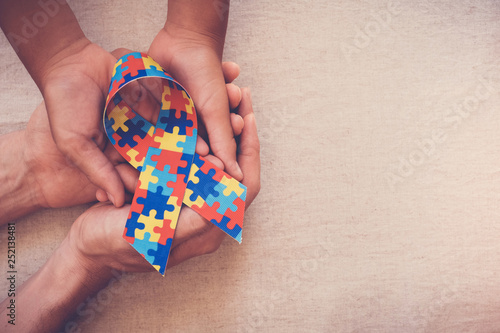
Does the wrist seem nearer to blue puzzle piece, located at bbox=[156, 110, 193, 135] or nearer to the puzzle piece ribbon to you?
the puzzle piece ribbon

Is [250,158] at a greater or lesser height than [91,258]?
greater

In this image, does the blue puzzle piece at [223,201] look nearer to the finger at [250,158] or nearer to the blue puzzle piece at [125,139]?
the finger at [250,158]

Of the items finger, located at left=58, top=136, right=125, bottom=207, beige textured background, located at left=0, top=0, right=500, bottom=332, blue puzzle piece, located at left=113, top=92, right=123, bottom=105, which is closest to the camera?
finger, located at left=58, top=136, right=125, bottom=207

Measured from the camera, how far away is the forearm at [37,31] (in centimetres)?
96

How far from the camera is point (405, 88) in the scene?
3.83 feet

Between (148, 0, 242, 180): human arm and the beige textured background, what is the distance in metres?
0.15

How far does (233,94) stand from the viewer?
997 mm

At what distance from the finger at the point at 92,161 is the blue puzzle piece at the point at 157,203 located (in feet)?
0.23

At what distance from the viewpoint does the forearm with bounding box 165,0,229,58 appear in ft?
3.33

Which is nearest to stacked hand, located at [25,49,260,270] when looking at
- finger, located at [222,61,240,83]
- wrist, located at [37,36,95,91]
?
finger, located at [222,61,240,83]

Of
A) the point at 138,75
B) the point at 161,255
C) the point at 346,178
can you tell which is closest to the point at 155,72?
the point at 138,75

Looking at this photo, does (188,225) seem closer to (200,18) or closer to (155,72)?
(155,72)

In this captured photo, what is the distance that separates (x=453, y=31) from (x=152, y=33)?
→ 1.01 meters

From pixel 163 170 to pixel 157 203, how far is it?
9cm
